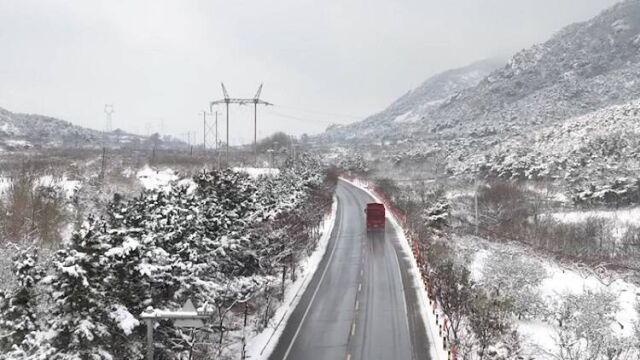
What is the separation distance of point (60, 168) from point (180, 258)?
226ft

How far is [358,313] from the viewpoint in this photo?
100 feet


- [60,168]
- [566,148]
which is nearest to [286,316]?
[60,168]

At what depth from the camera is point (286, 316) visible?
29891mm

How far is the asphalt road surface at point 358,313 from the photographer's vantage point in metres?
24.6

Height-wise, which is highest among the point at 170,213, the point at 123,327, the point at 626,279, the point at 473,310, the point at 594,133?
the point at 594,133

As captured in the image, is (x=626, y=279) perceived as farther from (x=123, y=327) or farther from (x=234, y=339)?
(x=123, y=327)

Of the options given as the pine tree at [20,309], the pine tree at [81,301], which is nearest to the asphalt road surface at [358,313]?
the pine tree at [20,309]

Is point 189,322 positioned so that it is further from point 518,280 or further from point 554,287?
point 554,287

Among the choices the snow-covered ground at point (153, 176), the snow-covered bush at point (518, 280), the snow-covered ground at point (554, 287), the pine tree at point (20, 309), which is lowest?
the snow-covered ground at point (554, 287)

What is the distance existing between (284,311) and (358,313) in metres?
3.93

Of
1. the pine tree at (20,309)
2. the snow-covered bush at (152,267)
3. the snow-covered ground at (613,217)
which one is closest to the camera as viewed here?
the snow-covered bush at (152,267)

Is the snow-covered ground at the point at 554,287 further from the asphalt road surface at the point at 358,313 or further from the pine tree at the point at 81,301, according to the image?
the pine tree at the point at 81,301

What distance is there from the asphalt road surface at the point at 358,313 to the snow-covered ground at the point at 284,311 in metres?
0.35

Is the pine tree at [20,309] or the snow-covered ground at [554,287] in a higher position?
the pine tree at [20,309]
